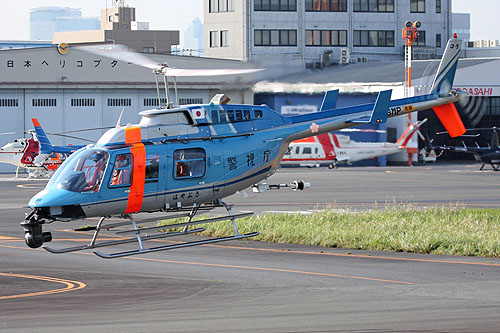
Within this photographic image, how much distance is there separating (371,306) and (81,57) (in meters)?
60.4

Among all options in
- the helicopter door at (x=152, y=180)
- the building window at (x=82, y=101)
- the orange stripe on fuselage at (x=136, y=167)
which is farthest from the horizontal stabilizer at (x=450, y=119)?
the building window at (x=82, y=101)

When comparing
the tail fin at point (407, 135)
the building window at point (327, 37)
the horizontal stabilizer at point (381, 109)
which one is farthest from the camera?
the building window at point (327, 37)

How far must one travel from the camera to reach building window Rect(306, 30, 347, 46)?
3688 inches

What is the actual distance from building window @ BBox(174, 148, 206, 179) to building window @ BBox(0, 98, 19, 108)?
182 ft

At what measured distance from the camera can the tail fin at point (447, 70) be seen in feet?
88.3

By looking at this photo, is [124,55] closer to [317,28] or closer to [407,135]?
[407,135]

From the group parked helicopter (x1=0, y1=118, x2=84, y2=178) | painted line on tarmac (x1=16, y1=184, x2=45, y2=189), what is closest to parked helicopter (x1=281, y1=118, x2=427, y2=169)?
parked helicopter (x1=0, y1=118, x2=84, y2=178)

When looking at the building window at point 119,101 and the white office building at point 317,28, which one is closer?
the building window at point 119,101

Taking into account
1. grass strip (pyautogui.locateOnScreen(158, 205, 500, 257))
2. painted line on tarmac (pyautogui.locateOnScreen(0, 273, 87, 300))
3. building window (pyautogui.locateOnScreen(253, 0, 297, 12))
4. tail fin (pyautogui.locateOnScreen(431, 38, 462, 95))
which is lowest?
painted line on tarmac (pyautogui.locateOnScreen(0, 273, 87, 300))

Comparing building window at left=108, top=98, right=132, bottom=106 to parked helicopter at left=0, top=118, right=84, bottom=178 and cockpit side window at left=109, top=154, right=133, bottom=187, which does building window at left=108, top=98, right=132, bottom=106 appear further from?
cockpit side window at left=109, top=154, right=133, bottom=187

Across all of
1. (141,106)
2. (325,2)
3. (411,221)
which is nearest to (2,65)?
(141,106)

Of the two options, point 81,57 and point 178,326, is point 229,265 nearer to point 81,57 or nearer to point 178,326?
point 178,326

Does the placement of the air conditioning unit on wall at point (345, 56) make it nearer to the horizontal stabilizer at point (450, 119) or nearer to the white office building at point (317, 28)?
the white office building at point (317, 28)

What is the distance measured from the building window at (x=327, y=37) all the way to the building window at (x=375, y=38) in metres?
1.64
